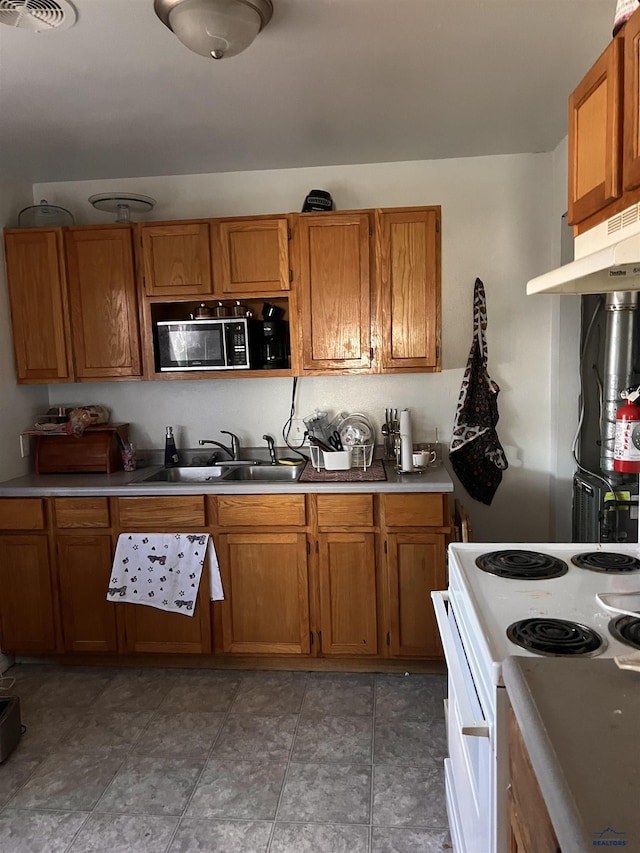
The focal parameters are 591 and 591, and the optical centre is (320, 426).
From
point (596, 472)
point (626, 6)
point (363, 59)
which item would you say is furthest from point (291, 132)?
point (596, 472)

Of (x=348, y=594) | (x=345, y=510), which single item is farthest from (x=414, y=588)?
(x=345, y=510)

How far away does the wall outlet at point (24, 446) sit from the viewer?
3164mm

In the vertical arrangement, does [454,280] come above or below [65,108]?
below

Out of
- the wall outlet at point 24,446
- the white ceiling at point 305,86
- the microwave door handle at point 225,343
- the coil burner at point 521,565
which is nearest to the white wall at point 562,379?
the white ceiling at point 305,86

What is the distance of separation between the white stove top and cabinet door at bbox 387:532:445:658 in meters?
0.98

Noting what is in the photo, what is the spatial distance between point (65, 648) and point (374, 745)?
159 cm

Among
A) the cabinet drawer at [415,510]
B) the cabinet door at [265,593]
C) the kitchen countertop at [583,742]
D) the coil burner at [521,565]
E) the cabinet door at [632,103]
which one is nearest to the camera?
the kitchen countertop at [583,742]

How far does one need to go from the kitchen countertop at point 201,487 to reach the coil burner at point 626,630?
1357 millimetres

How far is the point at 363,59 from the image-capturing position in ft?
6.61

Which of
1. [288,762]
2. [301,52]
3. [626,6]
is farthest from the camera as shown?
[288,762]

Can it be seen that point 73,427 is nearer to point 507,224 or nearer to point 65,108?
point 65,108

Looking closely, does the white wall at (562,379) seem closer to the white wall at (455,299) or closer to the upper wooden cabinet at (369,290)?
the white wall at (455,299)

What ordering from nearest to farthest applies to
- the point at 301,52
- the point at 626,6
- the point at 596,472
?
the point at 626,6, the point at 301,52, the point at 596,472

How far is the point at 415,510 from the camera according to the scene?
263 centimetres
